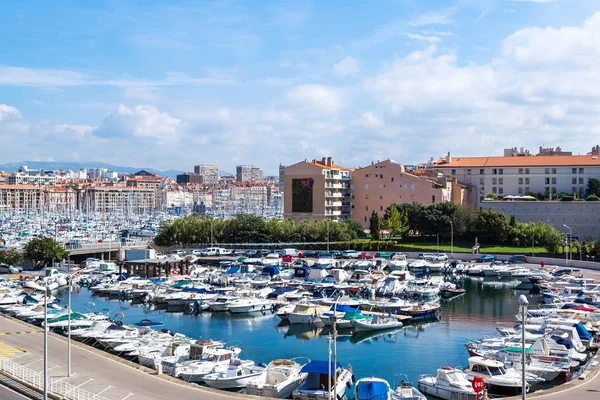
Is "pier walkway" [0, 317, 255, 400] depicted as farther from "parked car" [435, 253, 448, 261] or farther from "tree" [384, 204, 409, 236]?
"tree" [384, 204, 409, 236]

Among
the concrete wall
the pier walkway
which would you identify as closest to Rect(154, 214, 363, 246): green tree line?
the concrete wall

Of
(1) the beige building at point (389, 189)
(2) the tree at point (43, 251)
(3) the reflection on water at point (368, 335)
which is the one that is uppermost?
(1) the beige building at point (389, 189)

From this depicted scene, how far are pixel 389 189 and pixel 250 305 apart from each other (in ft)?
151

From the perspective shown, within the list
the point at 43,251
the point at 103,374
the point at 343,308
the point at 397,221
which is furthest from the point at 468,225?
the point at 103,374

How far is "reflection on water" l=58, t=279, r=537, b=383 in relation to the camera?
28734 millimetres

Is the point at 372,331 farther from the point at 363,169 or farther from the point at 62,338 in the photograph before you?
the point at 363,169

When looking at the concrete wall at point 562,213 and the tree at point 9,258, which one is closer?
the tree at point 9,258

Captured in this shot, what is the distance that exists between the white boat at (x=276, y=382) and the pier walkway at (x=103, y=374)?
2555 mm

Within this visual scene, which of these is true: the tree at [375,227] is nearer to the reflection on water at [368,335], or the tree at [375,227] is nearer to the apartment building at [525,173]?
the apartment building at [525,173]

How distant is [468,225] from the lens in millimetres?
70688

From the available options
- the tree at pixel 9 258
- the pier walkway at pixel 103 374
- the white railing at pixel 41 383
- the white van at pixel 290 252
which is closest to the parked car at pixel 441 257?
the white van at pixel 290 252

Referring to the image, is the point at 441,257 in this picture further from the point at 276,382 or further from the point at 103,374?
the point at 103,374

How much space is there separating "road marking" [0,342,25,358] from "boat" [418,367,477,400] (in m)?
15.7

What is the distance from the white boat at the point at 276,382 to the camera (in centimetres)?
2211
